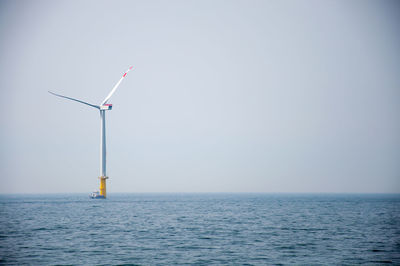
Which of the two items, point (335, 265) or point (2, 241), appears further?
point (2, 241)

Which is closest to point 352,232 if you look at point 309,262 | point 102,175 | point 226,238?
point 226,238

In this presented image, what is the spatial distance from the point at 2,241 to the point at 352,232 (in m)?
47.9

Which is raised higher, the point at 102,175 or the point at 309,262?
the point at 102,175

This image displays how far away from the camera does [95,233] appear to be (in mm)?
55219

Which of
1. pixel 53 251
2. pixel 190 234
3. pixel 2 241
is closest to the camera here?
pixel 53 251

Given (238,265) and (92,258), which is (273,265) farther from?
(92,258)

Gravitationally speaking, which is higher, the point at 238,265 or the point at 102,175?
the point at 102,175

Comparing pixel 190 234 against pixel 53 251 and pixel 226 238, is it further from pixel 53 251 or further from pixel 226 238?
pixel 53 251

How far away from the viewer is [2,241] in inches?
1855

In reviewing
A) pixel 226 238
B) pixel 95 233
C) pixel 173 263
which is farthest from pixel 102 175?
pixel 173 263

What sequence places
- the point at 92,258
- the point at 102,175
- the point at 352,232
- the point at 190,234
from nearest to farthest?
the point at 92,258 < the point at 190,234 < the point at 352,232 < the point at 102,175

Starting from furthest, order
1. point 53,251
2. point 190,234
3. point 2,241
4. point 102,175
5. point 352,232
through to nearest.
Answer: point 102,175, point 352,232, point 190,234, point 2,241, point 53,251

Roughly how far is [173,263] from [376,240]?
95.5 ft

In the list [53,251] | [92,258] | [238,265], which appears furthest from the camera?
[53,251]
